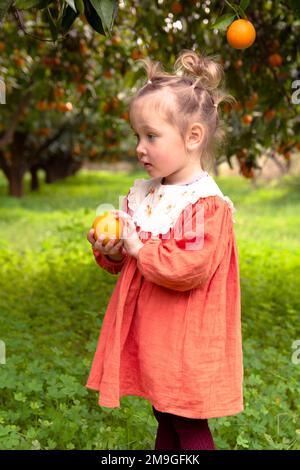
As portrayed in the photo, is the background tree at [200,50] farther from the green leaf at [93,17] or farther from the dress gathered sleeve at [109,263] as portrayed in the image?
the dress gathered sleeve at [109,263]

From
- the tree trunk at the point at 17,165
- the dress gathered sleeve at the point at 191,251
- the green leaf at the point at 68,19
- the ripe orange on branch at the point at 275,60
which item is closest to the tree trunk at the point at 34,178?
the tree trunk at the point at 17,165

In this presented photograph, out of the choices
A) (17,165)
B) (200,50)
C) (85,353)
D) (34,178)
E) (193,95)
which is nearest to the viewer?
(193,95)

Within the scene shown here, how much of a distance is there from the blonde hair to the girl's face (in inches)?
0.9

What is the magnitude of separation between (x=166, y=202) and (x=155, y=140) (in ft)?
0.65

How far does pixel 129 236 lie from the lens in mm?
2088

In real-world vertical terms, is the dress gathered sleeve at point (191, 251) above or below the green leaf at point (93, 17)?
below

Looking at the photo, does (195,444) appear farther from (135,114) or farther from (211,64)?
(211,64)

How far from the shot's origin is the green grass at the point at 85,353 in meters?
2.87

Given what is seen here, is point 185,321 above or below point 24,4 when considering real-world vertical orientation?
below

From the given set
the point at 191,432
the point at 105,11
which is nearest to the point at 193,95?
the point at 105,11

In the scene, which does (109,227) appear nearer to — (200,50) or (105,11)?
(105,11)

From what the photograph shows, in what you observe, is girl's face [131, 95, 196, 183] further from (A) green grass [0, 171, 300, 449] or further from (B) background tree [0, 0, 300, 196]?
(A) green grass [0, 171, 300, 449]

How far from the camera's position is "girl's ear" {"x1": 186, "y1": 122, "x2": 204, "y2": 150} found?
2.13 metres

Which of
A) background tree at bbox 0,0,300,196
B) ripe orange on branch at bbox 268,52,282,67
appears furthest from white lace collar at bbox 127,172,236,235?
ripe orange on branch at bbox 268,52,282,67
